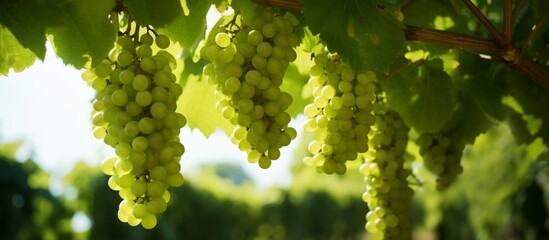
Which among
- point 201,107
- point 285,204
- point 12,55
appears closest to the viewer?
point 12,55

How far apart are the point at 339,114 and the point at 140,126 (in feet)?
1.50

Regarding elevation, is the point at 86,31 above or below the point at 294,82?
below

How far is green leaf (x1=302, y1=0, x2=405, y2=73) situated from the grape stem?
6cm

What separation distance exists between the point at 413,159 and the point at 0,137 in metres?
7.42

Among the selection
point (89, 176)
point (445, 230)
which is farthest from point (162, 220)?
point (445, 230)

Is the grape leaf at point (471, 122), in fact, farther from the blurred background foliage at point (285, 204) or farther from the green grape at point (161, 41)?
the green grape at point (161, 41)

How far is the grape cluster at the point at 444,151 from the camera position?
5.86 feet

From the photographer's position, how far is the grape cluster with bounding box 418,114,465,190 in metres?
1.79

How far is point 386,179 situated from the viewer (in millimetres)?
1630

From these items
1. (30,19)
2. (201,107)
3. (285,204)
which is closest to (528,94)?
(201,107)

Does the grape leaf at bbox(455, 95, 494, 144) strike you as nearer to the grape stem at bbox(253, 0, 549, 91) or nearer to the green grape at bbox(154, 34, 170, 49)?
the grape stem at bbox(253, 0, 549, 91)

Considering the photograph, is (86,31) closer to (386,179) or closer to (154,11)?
(154,11)

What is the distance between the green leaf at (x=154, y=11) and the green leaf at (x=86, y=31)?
0.04m

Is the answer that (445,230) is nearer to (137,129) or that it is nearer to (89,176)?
(89,176)
